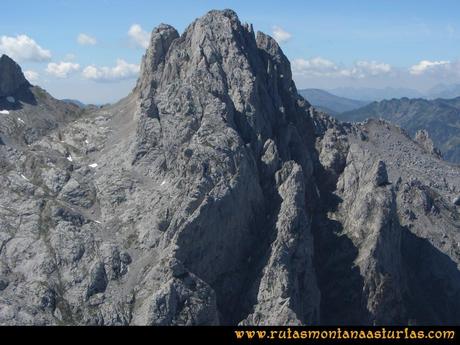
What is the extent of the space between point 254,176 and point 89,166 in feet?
135

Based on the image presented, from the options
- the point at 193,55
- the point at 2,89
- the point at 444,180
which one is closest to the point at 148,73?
the point at 193,55

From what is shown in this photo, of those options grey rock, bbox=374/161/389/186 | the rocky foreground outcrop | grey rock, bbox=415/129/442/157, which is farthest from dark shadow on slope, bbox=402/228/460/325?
grey rock, bbox=415/129/442/157

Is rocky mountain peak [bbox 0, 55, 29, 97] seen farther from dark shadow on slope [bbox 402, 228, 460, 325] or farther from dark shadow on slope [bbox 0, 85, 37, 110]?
dark shadow on slope [bbox 402, 228, 460, 325]

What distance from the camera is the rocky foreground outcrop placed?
328 ft

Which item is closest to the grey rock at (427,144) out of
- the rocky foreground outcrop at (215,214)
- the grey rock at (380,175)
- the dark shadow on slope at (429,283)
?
the rocky foreground outcrop at (215,214)

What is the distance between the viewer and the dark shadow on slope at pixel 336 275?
11206 centimetres

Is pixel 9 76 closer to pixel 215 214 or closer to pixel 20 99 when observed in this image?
pixel 20 99

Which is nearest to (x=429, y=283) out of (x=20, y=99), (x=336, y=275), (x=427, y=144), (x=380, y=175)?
(x=336, y=275)

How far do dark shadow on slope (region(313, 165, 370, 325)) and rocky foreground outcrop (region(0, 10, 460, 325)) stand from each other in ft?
0.96

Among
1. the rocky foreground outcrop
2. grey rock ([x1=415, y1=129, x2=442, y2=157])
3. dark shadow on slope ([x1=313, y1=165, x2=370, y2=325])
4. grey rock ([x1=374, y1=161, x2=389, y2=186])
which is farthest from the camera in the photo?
grey rock ([x1=415, y1=129, x2=442, y2=157])

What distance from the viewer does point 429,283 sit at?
5143 inches

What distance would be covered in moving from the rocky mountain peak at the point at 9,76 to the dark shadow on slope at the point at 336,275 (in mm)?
98657
